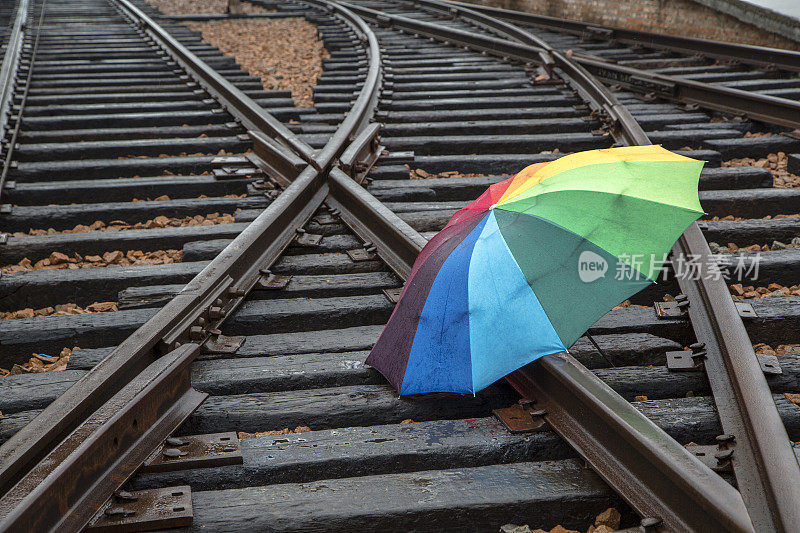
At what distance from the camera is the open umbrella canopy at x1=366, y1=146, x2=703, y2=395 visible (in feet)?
7.52

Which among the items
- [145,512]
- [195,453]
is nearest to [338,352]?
[195,453]

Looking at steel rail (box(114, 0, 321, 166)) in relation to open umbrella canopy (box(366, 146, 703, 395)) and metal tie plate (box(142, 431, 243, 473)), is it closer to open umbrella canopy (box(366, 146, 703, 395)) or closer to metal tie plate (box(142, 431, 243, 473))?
open umbrella canopy (box(366, 146, 703, 395))


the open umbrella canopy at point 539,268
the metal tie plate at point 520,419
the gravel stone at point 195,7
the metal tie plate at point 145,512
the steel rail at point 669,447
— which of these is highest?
the gravel stone at point 195,7

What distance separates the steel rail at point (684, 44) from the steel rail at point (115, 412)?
6.18 m

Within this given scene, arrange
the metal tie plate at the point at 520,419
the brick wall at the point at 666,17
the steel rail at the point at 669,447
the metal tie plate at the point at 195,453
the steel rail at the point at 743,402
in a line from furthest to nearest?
1. the brick wall at the point at 666,17
2. the metal tie plate at the point at 520,419
3. the metal tie plate at the point at 195,453
4. the steel rail at the point at 743,402
5. the steel rail at the point at 669,447

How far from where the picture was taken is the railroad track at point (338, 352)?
6.86 ft

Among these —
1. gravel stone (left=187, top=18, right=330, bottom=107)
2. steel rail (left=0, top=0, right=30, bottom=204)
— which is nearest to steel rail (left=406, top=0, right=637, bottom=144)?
gravel stone (left=187, top=18, right=330, bottom=107)

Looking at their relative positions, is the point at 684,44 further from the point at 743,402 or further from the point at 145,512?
the point at 145,512

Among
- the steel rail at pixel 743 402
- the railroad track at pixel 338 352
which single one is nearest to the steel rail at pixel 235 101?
the railroad track at pixel 338 352

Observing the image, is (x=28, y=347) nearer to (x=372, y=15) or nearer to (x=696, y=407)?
(x=696, y=407)

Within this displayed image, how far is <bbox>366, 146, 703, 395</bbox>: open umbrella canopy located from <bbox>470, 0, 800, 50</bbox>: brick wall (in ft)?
25.1

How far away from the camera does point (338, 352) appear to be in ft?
9.79

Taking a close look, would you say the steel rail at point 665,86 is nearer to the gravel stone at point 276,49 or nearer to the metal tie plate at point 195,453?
the gravel stone at point 276,49

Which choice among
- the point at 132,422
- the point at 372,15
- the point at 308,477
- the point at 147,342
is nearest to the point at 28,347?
the point at 147,342
